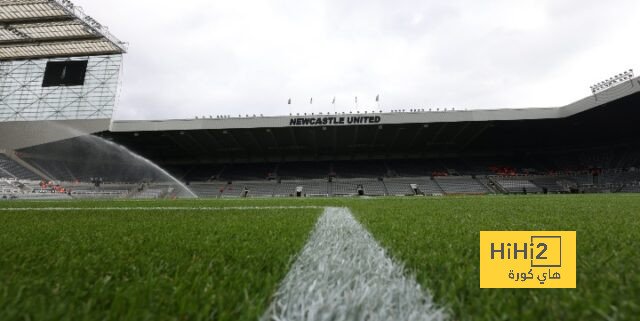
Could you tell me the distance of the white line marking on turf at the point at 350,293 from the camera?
702mm

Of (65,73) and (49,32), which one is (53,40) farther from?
(65,73)

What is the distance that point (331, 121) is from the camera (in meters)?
25.9

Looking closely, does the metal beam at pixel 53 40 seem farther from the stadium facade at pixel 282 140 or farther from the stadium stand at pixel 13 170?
the stadium stand at pixel 13 170

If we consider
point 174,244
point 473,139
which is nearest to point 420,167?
point 473,139

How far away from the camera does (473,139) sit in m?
30.2

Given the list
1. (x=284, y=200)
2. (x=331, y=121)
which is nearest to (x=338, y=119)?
(x=331, y=121)

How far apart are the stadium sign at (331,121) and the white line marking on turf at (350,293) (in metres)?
24.7

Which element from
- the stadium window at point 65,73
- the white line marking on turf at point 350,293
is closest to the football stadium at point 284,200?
the white line marking on turf at point 350,293

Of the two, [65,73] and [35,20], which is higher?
[35,20]

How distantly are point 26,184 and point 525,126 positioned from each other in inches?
1539

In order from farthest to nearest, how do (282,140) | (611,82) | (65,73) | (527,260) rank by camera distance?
(282,140), (65,73), (611,82), (527,260)

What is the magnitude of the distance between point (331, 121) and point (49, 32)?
2206 centimetres

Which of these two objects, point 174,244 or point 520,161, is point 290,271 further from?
point 520,161

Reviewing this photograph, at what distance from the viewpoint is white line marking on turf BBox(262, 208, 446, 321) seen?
0.70 m
